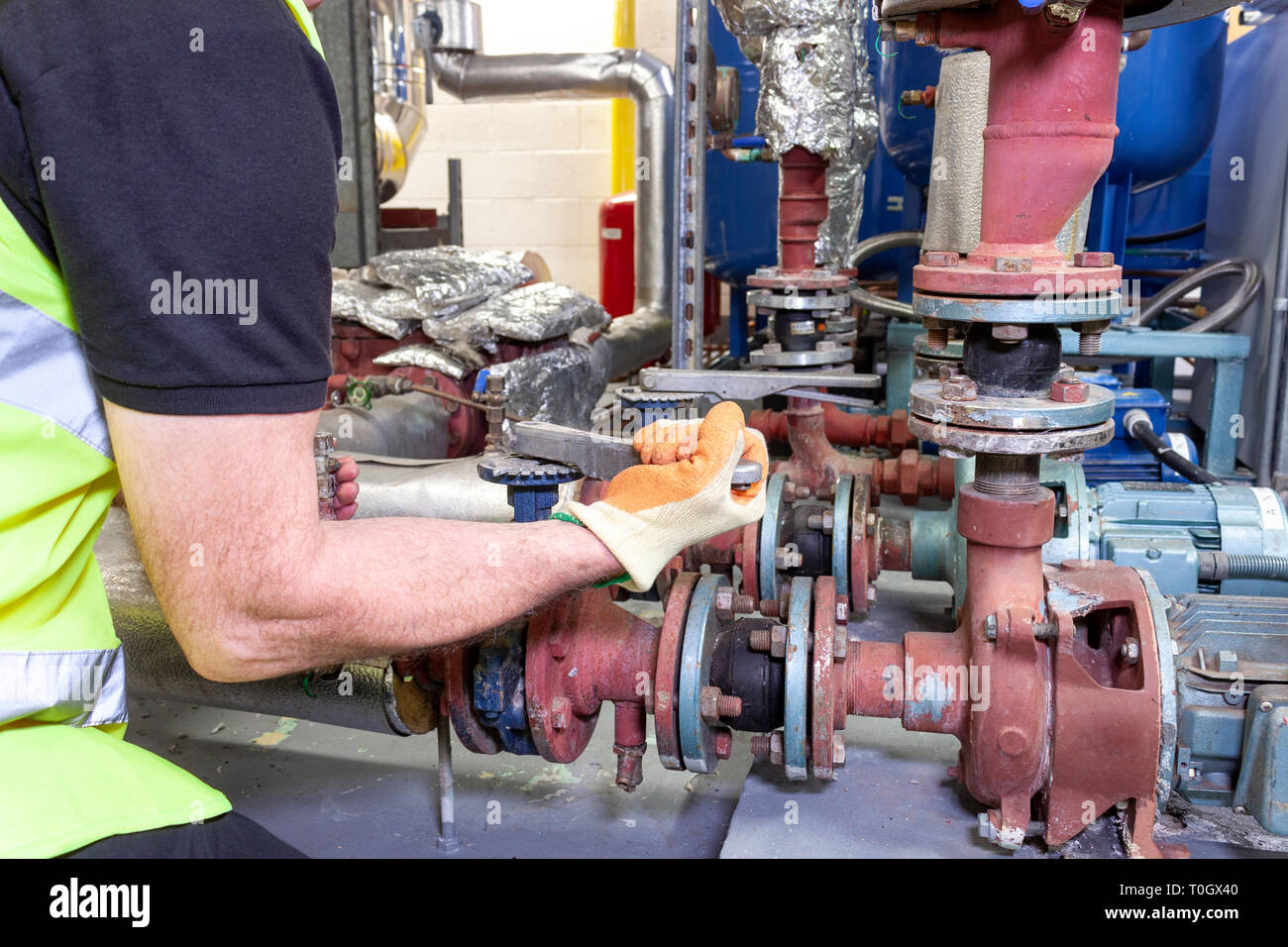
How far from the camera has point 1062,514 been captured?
61.3 inches

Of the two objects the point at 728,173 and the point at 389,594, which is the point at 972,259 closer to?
the point at 389,594

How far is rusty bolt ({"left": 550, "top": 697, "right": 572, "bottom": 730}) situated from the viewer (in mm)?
1144

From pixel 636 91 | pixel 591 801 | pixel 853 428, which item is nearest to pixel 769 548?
pixel 591 801

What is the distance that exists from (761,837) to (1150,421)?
1508mm

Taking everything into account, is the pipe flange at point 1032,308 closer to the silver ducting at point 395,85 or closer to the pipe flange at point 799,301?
the pipe flange at point 799,301

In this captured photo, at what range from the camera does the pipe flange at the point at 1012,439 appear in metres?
1.11

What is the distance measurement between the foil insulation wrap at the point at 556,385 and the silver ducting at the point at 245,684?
1.03 meters

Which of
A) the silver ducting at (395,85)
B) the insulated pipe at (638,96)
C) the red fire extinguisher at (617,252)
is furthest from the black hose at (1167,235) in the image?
the silver ducting at (395,85)

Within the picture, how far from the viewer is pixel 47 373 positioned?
2.39 ft

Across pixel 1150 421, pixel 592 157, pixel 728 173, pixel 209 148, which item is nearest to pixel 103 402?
pixel 209 148

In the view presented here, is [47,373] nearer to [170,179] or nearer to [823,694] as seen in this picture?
[170,179]

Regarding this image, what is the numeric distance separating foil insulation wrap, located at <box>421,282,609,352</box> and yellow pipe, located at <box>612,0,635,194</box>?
2.44 meters

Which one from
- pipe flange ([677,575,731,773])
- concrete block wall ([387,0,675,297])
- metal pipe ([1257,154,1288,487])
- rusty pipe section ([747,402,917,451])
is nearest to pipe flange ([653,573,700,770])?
pipe flange ([677,575,731,773])

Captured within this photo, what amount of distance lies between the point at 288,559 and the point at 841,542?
3.65 feet
